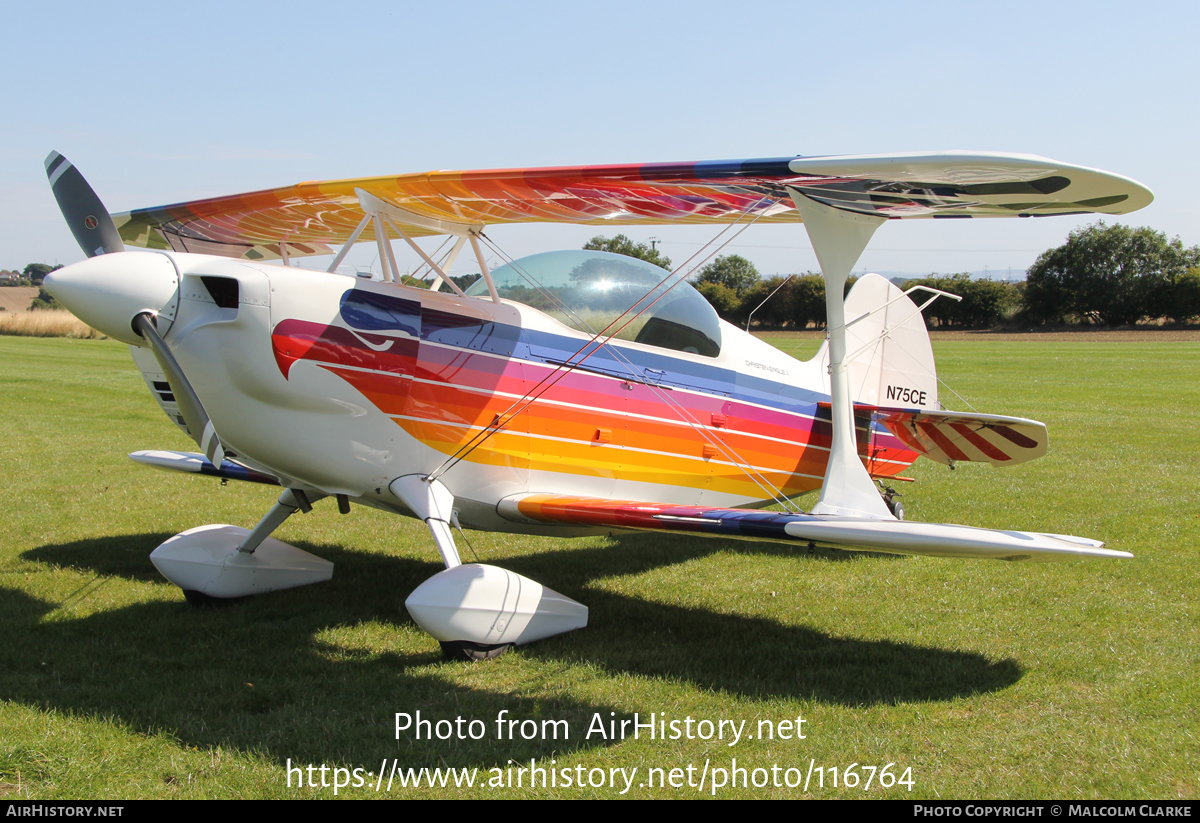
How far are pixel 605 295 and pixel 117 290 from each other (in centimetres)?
313

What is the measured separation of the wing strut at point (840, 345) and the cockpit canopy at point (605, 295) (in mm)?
1164

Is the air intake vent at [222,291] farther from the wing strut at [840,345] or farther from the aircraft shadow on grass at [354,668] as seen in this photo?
the wing strut at [840,345]

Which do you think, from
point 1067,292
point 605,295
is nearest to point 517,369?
point 605,295

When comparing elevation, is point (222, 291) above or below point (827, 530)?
above

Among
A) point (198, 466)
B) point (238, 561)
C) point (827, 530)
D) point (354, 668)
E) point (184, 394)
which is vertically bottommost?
point (354, 668)

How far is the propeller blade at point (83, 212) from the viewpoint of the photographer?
4.92m

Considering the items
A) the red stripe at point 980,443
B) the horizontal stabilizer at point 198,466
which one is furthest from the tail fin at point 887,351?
the horizontal stabilizer at point 198,466

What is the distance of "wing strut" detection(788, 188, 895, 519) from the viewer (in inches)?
199

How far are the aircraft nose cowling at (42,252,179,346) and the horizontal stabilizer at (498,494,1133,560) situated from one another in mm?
2395

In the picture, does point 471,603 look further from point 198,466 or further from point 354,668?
point 198,466

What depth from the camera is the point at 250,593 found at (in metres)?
6.12

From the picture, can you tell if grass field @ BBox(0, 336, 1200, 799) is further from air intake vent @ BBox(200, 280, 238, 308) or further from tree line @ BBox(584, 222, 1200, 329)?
tree line @ BBox(584, 222, 1200, 329)

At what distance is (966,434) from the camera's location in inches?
256
